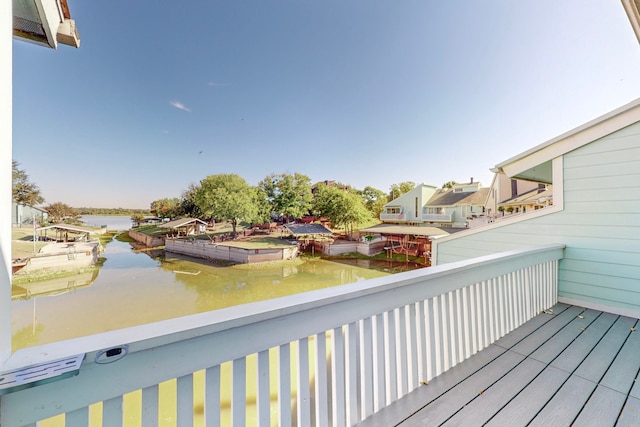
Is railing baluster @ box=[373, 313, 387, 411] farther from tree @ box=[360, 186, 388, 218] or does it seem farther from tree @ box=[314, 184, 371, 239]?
tree @ box=[360, 186, 388, 218]

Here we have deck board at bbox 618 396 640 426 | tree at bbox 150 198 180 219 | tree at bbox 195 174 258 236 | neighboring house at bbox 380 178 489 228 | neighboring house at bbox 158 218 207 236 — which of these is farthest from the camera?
neighboring house at bbox 380 178 489 228

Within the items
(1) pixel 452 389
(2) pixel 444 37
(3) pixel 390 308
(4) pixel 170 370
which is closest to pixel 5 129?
(4) pixel 170 370

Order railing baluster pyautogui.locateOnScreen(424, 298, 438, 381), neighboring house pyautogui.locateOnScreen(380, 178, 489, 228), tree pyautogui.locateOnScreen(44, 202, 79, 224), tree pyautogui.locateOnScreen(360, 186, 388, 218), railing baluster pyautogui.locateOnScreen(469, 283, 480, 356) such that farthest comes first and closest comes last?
tree pyautogui.locateOnScreen(360, 186, 388, 218) < neighboring house pyautogui.locateOnScreen(380, 178, 489, 228) < tree pyautogui.locateOnScreen(44, 202, 79, 224) < railing baluster pyautogui.locateOnScreen(469, 283, 480, 356) < railing baluster pyautogui.locateOnScreen(424, 298, 438, 381)

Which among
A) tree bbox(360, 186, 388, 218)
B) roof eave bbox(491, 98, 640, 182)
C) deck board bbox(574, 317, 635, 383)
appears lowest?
deck board bbox(574, 317, 635, 383)

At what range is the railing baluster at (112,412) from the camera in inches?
22.9

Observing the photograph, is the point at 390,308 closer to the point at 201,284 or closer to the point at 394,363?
the point at 394,363

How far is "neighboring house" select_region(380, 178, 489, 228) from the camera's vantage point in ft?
Result: 60.7

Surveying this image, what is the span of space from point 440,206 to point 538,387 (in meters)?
20.9

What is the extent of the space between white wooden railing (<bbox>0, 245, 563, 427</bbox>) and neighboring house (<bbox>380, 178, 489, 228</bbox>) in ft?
59.8

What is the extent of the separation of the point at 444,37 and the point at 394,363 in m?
8.78

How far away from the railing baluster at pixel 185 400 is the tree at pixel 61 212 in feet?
29.8

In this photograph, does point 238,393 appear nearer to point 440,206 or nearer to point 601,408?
point 601,408

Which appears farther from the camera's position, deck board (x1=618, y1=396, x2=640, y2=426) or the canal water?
the canal water

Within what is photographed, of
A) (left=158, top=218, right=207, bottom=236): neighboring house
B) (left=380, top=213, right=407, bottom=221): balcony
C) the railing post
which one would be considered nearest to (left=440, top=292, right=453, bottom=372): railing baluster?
the railing post
